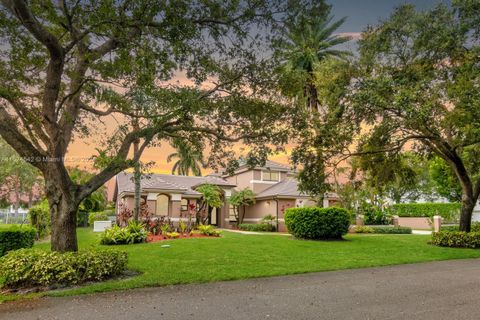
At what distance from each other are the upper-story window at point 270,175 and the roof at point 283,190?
906mm

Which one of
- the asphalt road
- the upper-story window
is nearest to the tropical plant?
the upper-story window

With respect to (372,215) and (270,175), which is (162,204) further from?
(372,215)

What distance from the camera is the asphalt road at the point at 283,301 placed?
21.4 feet

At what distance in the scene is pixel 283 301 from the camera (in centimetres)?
743

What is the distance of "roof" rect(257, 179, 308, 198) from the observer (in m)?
31.6

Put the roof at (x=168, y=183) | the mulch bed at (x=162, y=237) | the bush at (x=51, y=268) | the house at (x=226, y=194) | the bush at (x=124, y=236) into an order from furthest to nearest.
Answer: the house at (x=226, y=194)
the roof at (x=168, y=183)
the mulch bed at (x=162, y=237)
the bush at (x=124, y=236)
the bush at (x=51, y=268)

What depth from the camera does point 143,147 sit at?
32.6 feet

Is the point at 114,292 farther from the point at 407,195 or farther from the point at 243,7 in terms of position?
the point at 407,195

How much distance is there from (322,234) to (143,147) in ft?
43.0

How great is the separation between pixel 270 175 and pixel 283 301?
98.2ft

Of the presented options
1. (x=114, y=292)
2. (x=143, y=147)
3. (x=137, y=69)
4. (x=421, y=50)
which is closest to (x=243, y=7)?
(x=137, y=69)

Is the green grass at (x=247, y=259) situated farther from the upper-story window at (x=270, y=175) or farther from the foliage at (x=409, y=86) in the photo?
the upper-story window at (x=270, y=175)

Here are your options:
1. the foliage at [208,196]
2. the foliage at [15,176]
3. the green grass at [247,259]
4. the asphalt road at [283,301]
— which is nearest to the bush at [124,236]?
the green grass at [247,259]

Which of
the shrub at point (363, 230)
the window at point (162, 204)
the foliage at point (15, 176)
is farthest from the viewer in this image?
the foliage at point (15, 176)
